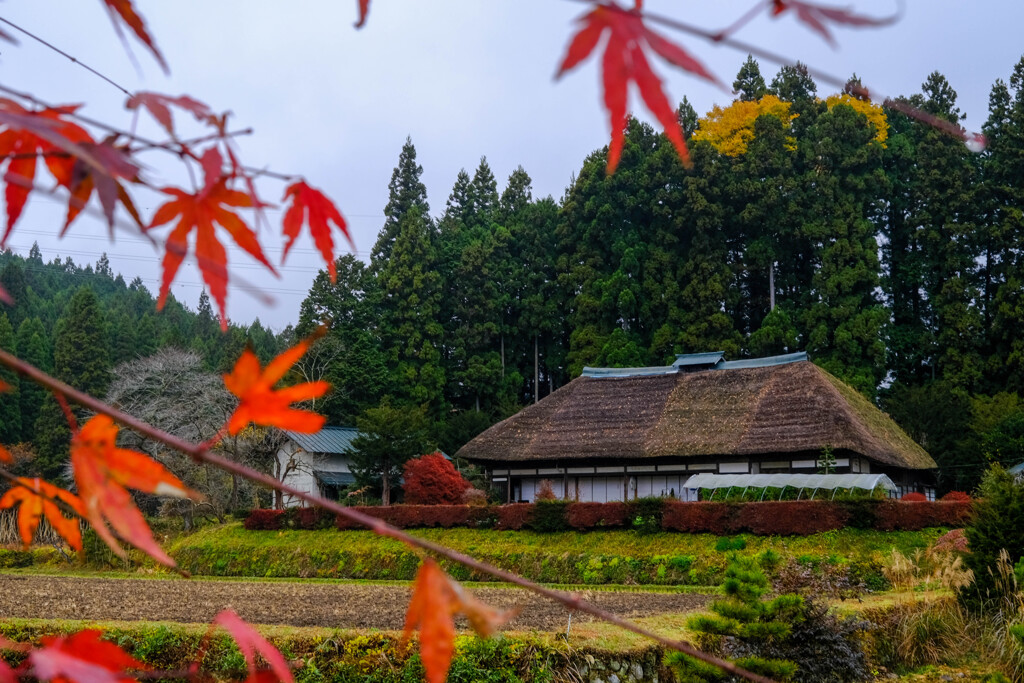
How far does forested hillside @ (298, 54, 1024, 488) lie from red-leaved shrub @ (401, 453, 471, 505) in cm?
656

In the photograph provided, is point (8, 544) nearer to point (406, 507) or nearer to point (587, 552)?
point (406, 507)

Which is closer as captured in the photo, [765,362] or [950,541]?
[950,541]

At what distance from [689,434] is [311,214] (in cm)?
1990

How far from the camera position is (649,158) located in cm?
3262

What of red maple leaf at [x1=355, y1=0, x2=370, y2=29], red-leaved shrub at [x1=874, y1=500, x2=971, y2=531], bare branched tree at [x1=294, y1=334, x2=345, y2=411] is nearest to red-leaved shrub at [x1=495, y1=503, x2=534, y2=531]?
red-leaved shrub at [x1=874, y1=500, x2=971, y2=531]

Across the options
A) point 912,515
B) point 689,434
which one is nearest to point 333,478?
point 689,434

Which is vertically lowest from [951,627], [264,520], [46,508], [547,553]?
[547,553]

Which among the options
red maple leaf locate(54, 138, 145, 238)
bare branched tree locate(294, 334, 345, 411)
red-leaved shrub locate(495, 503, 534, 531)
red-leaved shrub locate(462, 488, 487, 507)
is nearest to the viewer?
red maple leaf locate(54, 138, 145, 238)

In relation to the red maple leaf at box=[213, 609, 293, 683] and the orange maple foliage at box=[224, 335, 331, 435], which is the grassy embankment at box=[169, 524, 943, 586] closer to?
the red maple leaf at box=[213, 609, 293, 683]

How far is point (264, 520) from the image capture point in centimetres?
1920

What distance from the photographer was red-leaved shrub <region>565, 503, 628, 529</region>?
54.2 ft

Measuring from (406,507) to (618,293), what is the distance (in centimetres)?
1529

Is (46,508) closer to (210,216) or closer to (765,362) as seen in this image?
(210,216)

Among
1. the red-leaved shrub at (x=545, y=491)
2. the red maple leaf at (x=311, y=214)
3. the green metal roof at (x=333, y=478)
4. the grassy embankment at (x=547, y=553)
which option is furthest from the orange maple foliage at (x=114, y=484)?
the green metal roof at (x=333, y=478)
